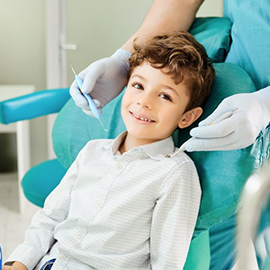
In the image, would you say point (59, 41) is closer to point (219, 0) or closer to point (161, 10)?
point (219, 0)

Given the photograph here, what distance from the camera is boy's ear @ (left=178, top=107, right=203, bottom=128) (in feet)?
4.13

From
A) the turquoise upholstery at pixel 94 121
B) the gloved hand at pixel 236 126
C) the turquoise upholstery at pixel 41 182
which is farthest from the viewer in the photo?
the turquoise upholstery at pixel 41 182

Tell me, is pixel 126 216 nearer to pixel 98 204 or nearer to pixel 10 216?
pixel 98 204

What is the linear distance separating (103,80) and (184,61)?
0.30 metres

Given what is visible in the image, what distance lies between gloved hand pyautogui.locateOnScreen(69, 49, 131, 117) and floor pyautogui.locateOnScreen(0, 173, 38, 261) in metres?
1.18

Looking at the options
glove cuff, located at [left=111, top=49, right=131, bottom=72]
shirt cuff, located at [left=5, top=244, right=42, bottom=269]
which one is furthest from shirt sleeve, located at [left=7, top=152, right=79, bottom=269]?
glove cuff, located at [left=111, top=49, right=131, bottom=72]

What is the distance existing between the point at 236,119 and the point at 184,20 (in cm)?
62

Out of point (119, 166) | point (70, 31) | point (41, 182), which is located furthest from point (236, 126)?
point (70, 31)

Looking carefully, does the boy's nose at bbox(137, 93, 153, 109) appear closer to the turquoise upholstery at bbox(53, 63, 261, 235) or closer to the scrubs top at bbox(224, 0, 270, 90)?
the turquoise upholstery at bbox(53, 63, 261, 235)

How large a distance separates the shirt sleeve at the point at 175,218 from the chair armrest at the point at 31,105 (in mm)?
835

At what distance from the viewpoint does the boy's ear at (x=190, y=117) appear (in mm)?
1259

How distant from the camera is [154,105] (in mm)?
1206

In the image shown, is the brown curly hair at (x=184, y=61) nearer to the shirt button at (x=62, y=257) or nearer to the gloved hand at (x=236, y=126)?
the gloved hand at (x=236, y=126)

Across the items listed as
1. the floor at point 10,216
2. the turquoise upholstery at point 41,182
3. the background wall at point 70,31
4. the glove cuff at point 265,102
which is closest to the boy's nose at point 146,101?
the glove cuff at point 265,102
